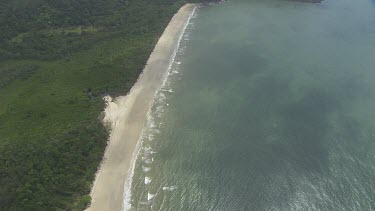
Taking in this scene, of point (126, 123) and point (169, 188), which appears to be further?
point (126, 123)

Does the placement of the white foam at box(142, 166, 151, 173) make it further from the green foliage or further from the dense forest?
the green foliage

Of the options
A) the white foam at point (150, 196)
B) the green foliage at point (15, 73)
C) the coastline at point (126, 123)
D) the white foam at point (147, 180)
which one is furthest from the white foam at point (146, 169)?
the green foliage at point (15, 73)

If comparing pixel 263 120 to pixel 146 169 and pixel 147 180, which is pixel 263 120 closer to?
pixel 146 169

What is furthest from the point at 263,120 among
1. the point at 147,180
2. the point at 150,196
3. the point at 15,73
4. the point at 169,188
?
the point at 15,73

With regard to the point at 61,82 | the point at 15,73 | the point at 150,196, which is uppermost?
the point at 15,73

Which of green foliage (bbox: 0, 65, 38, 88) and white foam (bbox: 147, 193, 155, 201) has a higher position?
green foliage (bbox: 0, 65, 38, 88)

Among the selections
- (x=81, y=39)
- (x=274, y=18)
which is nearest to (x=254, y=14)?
(x=274, y=18)

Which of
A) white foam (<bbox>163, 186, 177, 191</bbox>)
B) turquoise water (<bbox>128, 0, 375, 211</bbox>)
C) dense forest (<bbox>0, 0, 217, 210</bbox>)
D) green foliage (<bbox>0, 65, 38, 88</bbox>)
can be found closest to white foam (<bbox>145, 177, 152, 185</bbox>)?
turquoise water (<bbox>128, 0, 375, 211</bbox>)
